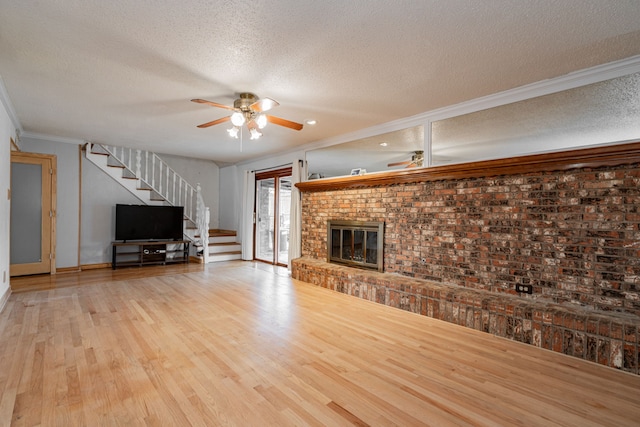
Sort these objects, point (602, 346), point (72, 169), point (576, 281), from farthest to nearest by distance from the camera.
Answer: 1. point (72, 169)
2. point (576, 281)
3. point (602, 346)

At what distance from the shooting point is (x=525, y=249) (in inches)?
123

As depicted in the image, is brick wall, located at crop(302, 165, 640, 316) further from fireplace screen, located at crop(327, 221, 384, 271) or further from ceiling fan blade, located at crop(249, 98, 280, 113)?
ceiling fan blade, located at crop(249, 98, 280, 113)

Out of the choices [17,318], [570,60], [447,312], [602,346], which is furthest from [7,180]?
[602,346]

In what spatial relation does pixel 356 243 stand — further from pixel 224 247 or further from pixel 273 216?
pixel 224 247

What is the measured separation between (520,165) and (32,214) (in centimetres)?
729

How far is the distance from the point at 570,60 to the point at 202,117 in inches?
159

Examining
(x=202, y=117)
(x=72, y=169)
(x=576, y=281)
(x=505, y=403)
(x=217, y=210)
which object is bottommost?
(x=505, y=403)

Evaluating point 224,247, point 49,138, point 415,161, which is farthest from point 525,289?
point 49,138

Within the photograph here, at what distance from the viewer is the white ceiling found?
6.54 feet

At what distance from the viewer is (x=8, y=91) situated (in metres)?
3.42

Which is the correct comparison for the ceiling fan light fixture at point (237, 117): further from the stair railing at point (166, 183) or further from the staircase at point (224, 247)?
the staircase at point (224, 247)

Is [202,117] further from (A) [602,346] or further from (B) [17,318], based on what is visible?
(A) [602,346]

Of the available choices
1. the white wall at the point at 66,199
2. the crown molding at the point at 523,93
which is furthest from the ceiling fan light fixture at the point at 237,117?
the white wall at the point at 66,199

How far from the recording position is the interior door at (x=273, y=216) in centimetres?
A: 689
